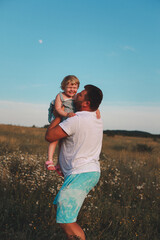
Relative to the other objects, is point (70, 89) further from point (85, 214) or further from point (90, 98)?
point (85, 214)

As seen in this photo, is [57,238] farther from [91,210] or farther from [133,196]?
[133,196]

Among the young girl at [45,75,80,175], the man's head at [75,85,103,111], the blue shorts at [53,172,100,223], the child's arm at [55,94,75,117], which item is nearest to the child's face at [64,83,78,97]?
the young girl at [45,75,80,175]

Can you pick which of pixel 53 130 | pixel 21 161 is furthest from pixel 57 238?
pixel 21 161

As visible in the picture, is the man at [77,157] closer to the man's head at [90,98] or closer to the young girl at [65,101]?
the man's head at [90,98]

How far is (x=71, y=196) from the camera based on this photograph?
2.53 meters

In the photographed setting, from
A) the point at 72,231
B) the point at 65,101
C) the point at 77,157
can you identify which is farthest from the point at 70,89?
the point at 72,231

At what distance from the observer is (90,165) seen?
2.68 metres

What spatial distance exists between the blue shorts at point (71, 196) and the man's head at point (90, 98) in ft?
2.61

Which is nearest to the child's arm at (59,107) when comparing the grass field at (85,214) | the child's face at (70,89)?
the child's face at (70,89)

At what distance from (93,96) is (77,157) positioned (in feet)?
2.41

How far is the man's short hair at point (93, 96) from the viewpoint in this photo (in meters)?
2.79

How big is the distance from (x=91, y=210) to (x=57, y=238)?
1.21 metres

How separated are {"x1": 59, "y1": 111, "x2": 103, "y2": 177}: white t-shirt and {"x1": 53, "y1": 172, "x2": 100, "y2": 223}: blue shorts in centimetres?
8

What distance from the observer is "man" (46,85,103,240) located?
99.4 inches
